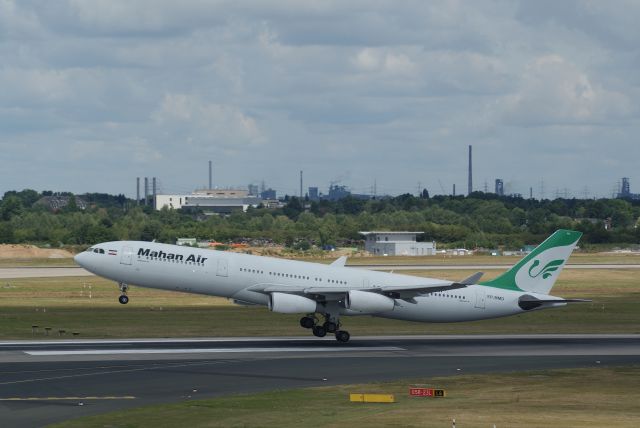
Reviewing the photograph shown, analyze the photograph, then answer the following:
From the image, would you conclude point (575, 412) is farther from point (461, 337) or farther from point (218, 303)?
point (218, 303)

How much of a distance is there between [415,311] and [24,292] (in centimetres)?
4470

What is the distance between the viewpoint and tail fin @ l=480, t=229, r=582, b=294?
5950cm

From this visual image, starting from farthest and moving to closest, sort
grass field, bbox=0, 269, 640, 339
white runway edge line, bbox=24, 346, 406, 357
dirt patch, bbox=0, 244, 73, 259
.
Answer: dirt patch, bbox=0, 244, 73, 259, grass field, bbox=0, 269, 640, 339, white runway edge line, bbox=24, 346, 406, 357

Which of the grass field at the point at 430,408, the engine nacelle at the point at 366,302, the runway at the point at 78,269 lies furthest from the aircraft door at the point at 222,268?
the runway at the point at 78,269

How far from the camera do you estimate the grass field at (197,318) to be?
211ft

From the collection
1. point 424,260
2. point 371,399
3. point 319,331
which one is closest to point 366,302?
point 319,331

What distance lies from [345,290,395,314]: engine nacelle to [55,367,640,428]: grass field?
Answer: 1242 centimetres

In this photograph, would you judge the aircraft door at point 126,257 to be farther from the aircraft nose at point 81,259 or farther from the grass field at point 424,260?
the grass field at point 424,260

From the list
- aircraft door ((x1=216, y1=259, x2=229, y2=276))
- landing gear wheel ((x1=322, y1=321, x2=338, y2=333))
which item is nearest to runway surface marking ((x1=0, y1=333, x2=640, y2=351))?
landing gear wheel ((x1=322, y1=321, x2=338, y2=333))

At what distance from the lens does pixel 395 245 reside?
7210 inches

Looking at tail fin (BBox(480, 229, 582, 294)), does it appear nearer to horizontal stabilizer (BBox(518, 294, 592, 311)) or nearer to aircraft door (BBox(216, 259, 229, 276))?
horizontal stabilizer (BBox(518, 294, 592, 311))

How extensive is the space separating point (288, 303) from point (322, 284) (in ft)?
11.5

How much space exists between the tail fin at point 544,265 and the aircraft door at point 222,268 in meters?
15.5

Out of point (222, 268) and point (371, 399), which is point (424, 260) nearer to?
point (222, 268)
